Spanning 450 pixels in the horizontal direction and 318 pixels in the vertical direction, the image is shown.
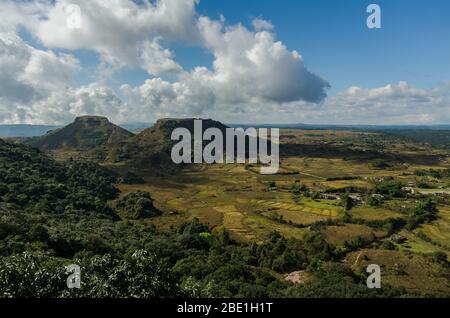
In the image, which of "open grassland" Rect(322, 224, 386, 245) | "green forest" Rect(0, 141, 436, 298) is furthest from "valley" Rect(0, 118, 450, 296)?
"green forest" Rect(0, 141, 436, 298)

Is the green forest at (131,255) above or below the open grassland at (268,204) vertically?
above

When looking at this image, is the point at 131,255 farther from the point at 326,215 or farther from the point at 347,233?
the point at 326,215

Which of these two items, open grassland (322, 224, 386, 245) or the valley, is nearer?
the valley

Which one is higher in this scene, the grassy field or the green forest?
the green forest

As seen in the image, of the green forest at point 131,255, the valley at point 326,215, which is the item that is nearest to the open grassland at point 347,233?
the valley at point 326,215

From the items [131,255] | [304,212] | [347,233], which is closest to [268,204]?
[304,212]

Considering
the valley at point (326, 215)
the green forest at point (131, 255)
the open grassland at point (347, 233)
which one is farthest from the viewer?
the open grassland at point (347, 233)

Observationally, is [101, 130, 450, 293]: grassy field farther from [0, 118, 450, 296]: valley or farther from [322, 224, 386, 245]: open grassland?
[0, 118, 450, 296]: valley

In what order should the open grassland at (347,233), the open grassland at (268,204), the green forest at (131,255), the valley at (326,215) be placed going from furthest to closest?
the open grassland at (268,204) → the open grassland at (347,233) → the valley at (326,215) → the green forest at (131,255)

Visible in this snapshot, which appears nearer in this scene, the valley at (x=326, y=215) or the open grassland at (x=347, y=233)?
the valley at (x=326, y=215)

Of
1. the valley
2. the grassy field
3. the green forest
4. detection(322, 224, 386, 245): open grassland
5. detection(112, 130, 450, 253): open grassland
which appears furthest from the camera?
detection(112, 130, 450, 253): open grassland

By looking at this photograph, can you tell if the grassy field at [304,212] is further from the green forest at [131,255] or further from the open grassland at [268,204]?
the green forest at [131,255]

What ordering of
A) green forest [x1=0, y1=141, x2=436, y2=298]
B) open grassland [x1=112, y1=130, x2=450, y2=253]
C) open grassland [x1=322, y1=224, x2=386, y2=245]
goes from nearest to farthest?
green forest [x1=0, y1=141, x2=436, y2=298]
open grassland [x1=322, y1=224, x2=386, y2=245]
open grassland [x1=112, y1=130, x2=450, y2=253]
